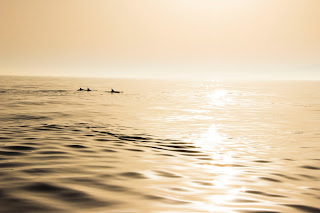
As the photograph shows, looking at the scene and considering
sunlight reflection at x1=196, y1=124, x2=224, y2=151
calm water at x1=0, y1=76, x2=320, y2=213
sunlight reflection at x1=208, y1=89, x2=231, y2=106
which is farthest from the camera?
sunlight reflection at x1=208, y1=89, x2=231, y2=106

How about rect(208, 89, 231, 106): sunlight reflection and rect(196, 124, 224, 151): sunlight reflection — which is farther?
rect(208, 89, 231, 106): sunlight reflection

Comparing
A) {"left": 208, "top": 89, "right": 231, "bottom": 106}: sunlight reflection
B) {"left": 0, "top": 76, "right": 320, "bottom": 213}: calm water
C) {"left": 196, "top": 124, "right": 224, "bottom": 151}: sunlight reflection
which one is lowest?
{"left": 196, "top": 124, "right": 224, "bottom": 151}: sunlight reflection

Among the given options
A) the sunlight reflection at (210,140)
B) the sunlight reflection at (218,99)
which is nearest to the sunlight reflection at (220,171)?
the sunlight reflection at (210,140)

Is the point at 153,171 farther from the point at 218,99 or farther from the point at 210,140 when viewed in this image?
the point at 218,99

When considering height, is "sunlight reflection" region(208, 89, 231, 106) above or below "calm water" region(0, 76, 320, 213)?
above

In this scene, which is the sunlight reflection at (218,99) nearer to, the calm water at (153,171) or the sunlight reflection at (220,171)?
the calm water at (153,171)

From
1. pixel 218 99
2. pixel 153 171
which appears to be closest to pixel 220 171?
pixel 153 171

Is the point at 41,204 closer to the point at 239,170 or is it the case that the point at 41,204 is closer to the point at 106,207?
the point at 106,207

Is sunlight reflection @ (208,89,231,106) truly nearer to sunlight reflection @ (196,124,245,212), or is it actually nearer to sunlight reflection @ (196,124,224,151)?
sunlight reflection @ (196,124,224,151)

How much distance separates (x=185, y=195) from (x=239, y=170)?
3176 mm

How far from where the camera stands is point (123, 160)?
9.27 metres

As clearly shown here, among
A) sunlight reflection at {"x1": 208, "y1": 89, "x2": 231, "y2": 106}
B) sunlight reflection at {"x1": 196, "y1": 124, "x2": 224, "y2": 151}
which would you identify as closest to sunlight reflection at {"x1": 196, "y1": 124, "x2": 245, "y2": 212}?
sunlight reflection at {"x1": 196, "y1": 124, "x2": 224, "y2": 151}

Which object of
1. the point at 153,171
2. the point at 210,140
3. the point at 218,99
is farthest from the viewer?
the point at 218,99

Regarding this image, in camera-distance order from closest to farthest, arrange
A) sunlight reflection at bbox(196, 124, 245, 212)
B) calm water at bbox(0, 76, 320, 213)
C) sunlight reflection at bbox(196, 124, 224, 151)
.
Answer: calm water at bbox(0, 76, 320, 213)
sunlight reflection at bbox(196, 124, 245, 212)
sunlight reflection at bbox(196, 124, 224, 151)
